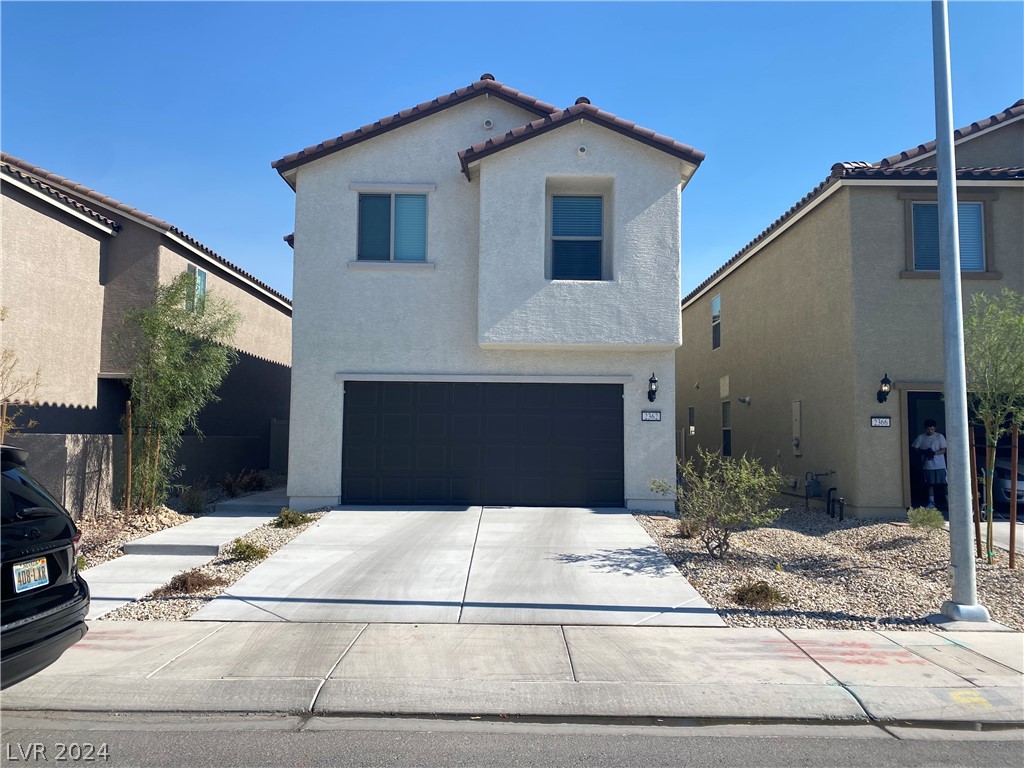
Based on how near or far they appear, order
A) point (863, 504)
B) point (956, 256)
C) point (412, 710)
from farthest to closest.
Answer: point (863, 504) → point (956, 256) → point (412, 710)

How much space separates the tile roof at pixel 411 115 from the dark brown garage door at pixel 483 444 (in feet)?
13.5

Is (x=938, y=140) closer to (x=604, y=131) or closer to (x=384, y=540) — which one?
(x=604, y=131)

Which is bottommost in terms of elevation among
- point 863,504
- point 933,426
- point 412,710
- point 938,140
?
point 412,710

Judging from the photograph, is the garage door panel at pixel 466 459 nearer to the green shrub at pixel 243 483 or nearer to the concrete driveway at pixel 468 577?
the concrete driveway at pixel 468 577

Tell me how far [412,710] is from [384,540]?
16.9 feet

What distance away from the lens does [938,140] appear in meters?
7.67

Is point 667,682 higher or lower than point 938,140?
lower

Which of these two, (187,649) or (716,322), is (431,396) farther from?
(716,322)

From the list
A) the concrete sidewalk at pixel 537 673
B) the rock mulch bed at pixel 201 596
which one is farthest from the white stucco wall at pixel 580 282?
the concrete sidewalk at pixel 537 673

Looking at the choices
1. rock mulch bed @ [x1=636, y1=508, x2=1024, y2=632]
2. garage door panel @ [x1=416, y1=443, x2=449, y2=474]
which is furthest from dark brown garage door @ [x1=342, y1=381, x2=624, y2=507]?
rock mulch bed @ [x1=636, y1=508, x2=1024, y2=632]

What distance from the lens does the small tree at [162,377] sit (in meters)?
11.4

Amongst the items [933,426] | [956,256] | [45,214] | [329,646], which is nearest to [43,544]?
[329,646]

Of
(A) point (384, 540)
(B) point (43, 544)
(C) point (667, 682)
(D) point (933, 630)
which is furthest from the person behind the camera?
(A) point (384, 540)

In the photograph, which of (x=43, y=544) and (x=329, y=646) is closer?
(x=43, y=544)
